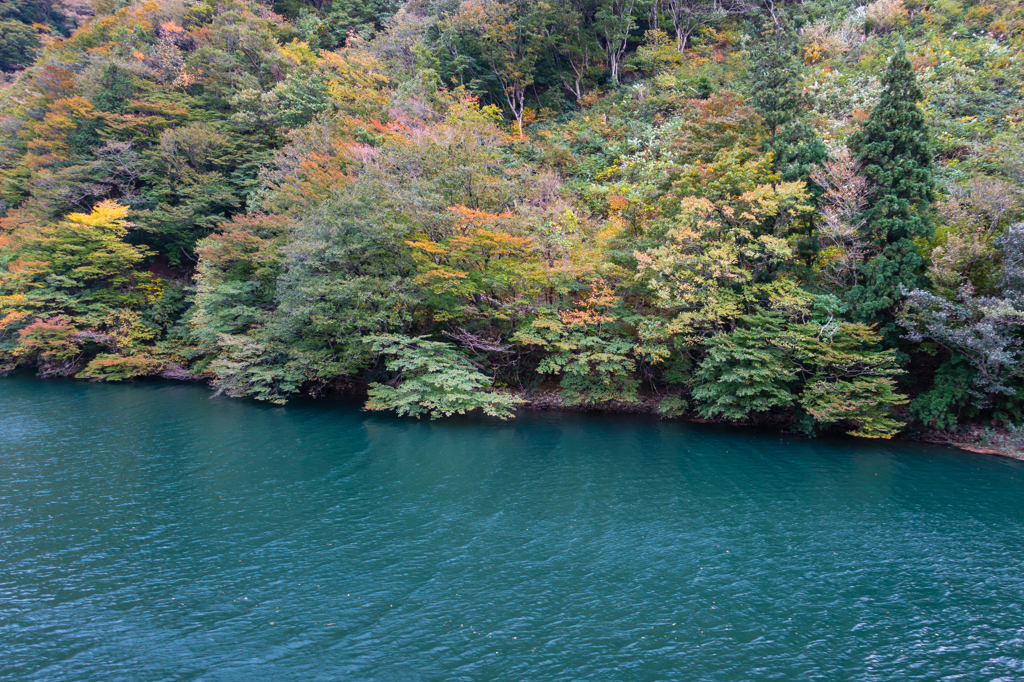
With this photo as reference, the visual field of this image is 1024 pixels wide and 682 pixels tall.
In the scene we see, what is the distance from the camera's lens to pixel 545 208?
25.1m

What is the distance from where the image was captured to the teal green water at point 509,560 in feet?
26.1

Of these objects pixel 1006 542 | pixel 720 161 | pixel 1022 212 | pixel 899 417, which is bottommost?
pixel 1006 542

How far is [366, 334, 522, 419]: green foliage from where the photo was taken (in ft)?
69.4

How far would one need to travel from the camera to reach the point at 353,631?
27.9 ft

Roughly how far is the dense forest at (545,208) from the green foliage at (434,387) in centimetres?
15

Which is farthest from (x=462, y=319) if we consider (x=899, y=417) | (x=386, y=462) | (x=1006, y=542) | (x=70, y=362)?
(x=70, y=362)

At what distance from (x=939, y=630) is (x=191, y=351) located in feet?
113

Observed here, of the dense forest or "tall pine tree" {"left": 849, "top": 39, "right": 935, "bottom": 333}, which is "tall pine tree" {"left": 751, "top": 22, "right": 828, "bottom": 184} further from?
"tall pine tree" {"left": 849, "top": 39, "right": 935, "bottom": 333}

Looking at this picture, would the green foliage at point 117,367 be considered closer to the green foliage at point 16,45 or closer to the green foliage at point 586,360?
the green foliage at point 586,360

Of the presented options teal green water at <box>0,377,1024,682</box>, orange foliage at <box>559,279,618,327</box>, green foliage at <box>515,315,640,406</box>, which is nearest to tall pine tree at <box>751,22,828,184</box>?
orange foliage at <box>559,279,618,327</box>

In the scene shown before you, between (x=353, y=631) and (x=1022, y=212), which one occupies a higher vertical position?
(x=1022, y=212)

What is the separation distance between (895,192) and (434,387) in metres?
18.5

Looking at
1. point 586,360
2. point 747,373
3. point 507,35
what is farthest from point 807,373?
point 507,35

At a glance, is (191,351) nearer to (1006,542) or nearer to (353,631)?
(353,631)
